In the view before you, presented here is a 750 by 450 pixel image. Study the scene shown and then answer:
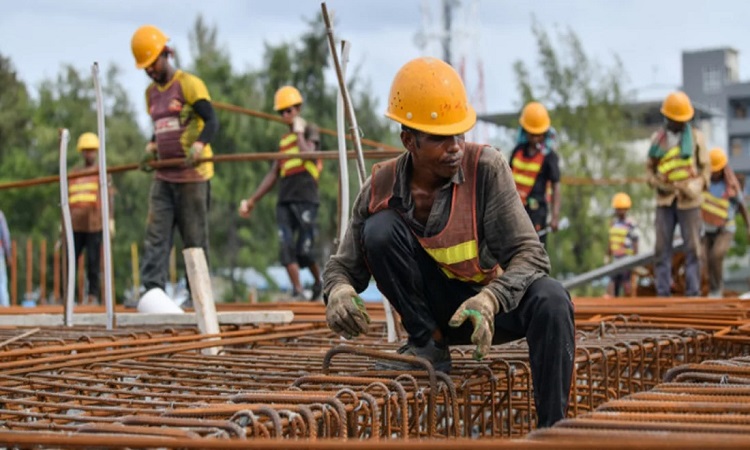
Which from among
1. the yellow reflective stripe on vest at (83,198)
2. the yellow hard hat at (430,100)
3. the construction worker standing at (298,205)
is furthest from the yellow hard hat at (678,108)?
the yellow hard hat at (430,100)

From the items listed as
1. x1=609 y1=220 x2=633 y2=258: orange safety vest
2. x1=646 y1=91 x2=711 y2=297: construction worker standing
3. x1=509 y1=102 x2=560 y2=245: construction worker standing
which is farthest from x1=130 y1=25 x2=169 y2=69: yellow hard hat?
x1=609 y1=220 x2=633 y2=258: orange safety vest

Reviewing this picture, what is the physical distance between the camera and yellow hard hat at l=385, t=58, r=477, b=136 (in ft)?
12.6

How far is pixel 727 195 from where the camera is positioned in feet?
40.2

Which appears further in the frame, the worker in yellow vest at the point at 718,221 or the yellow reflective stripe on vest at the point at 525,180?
the worker in yellow vest at the point at 718,221

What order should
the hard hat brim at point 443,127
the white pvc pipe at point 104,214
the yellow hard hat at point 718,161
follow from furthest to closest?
the yellow hard hat at point 718,161 → the white pvc pipe at point 104,214 → the hard hat brim at point 443,127

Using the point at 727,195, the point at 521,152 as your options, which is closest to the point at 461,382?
the point at 521,152

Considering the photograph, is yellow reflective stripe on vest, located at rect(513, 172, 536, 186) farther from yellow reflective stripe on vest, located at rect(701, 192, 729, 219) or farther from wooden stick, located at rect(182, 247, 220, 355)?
wooden stick, located at rect(182, 247, 220, 355)

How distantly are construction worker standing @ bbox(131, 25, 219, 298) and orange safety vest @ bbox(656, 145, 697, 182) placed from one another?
12.7 ft

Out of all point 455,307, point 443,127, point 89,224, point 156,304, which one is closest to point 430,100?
point 443,127

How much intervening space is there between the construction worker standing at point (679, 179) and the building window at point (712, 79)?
59.1 metres

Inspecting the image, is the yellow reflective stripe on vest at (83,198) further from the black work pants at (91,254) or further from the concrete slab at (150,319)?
the concrete slab at (150,319)

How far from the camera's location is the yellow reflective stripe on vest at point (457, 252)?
3.89m

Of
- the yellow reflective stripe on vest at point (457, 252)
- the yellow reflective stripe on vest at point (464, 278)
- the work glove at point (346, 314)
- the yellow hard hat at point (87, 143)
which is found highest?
the yellow hard hat at point (87, 143)

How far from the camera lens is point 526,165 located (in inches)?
368
